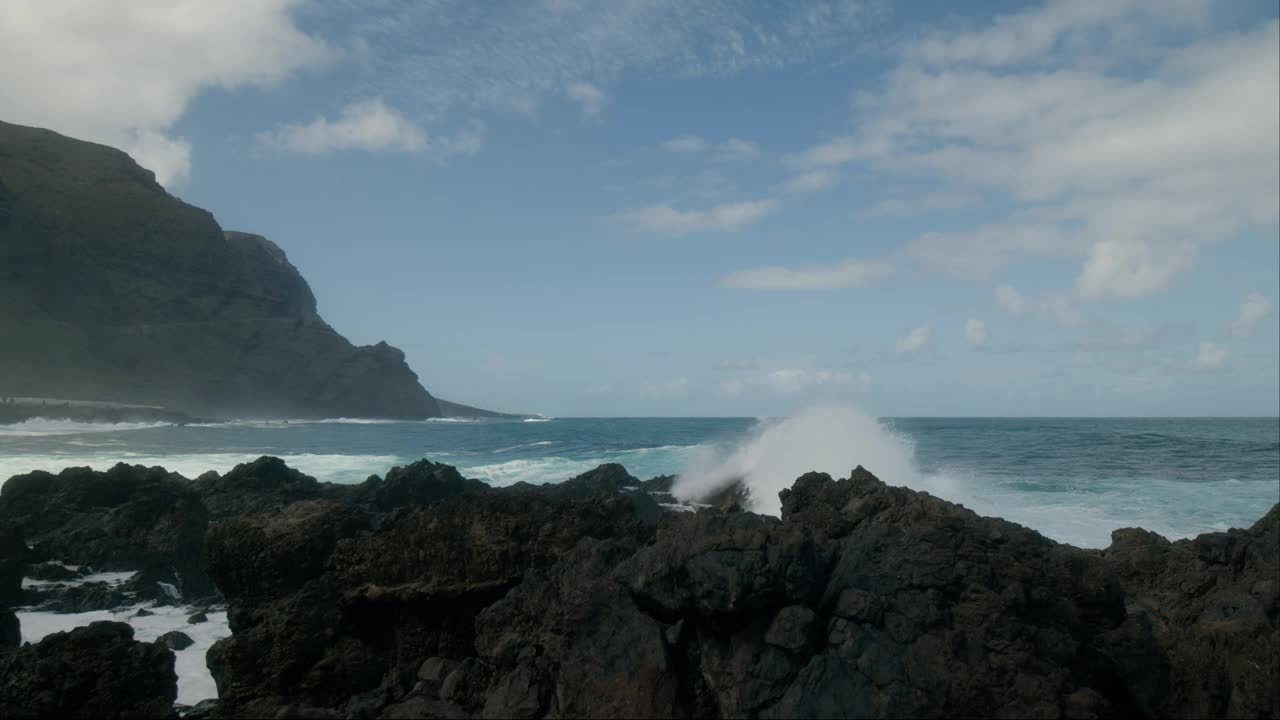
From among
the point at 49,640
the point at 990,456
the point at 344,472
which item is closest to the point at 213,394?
the point at 344,472

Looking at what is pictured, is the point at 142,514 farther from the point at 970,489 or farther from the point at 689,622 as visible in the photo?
the point at 970,489

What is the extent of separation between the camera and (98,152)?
91062mm

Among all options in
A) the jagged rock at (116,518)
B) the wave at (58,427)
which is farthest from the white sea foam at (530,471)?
the wave at (58,427)

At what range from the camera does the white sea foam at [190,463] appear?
75.2 feet

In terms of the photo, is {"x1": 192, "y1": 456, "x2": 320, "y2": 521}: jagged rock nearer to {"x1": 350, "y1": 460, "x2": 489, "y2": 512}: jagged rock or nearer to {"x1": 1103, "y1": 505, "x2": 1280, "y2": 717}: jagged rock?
{"x1": 350, "y1": 460, "x2": 489, "y2": 512}: jagged rock

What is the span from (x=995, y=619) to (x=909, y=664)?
47cm

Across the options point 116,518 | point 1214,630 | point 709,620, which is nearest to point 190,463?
point 116,518

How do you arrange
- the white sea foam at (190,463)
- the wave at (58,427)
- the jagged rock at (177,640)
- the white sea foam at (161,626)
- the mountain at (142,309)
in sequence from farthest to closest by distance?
the mountain at (142,309) < the wave at (58,427) < the white sea foam at (190,463) < the jagged rock at (177,640) < the white sea foam at (161,626)

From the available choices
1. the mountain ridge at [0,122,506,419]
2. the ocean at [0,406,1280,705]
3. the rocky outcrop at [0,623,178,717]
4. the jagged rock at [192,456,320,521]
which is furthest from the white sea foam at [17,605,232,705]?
the mountain ridge at [0,122,506,419]

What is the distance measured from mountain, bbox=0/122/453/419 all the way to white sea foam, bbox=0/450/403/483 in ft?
149

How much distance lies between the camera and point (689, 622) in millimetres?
4000

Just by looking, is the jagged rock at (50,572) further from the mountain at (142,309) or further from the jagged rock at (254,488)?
the mountain at (142,309)

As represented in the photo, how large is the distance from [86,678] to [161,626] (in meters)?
4.00

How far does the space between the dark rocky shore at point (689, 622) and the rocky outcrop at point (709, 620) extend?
1cm
